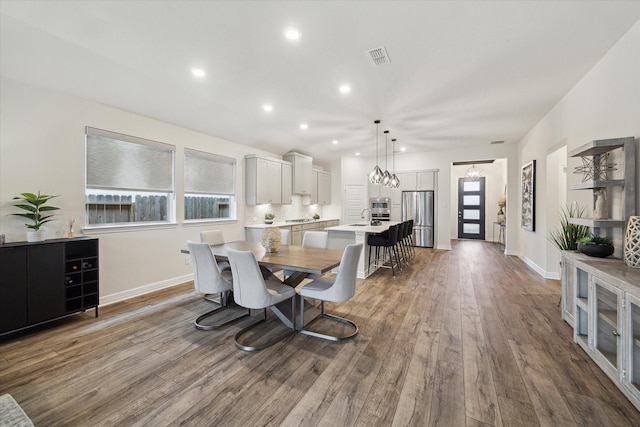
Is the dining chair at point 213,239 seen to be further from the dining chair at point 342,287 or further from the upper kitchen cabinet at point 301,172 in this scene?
the upper kitchen cabinet at point 301,172

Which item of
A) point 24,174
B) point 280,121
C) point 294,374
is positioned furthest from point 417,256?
point 24,174

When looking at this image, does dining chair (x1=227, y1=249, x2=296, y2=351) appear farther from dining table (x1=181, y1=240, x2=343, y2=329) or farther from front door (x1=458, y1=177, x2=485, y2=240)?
front door (x1=458, y1=177, x2=485, y2=240)

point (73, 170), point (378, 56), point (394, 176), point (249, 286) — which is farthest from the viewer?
point (394, 176)

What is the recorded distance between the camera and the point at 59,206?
3.08 m

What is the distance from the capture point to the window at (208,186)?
4609 mm

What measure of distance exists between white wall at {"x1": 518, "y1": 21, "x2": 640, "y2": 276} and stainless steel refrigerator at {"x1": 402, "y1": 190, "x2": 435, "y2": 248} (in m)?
2.64

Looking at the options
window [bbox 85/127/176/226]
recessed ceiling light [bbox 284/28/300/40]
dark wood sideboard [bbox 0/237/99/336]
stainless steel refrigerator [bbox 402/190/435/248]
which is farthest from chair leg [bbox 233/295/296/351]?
stainless steel refrigerator [bbox 402/190/435/248]

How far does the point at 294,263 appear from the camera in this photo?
2518 mm

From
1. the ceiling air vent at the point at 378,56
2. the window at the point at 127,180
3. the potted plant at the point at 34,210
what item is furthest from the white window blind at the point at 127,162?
the ceiling air vent at the point at 378,56

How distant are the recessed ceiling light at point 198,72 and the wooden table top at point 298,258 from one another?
206cm

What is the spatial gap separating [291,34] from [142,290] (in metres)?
3.80

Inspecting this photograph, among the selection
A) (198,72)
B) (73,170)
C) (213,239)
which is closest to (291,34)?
(198,72)

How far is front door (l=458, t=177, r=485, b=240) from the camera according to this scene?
9.80 m

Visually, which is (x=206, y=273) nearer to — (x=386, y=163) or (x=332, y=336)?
(x=332, y=336)
